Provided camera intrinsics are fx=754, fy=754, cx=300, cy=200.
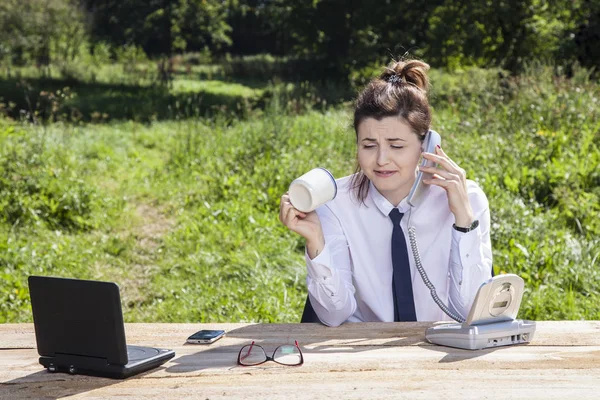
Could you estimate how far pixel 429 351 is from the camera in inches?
79.8


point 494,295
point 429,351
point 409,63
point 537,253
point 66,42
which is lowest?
point 537,253

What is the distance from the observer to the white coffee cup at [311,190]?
220 centimetres

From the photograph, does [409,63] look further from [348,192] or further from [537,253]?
[537,253]

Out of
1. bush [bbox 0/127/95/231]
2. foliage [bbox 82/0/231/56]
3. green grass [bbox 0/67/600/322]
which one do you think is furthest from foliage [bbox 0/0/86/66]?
bush [bbox 0/127/95/231]

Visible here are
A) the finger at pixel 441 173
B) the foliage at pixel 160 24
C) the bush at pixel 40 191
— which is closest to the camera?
the finger at pixel 441 173

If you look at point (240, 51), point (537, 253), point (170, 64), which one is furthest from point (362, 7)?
point (537, 253)

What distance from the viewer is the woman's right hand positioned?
2.29 m

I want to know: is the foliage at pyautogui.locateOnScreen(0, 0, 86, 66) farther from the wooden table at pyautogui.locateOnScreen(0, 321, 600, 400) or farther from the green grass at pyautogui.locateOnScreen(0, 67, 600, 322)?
the wooden table at pyautogui.locateOnScreen(0, 321, 600, 400)

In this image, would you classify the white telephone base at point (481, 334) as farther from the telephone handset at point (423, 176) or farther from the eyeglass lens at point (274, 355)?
the telephone handset at point (423, 176)

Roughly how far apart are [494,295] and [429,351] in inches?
9.4

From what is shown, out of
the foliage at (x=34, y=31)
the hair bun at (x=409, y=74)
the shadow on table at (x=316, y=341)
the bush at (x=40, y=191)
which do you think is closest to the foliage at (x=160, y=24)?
the foliage at (x=34, y=31)

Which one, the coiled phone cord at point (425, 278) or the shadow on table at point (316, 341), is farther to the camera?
the coiled phone cord at point (425, 278)

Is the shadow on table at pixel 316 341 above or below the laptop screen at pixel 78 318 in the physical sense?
below

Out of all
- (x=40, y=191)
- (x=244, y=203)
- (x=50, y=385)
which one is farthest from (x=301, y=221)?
(x=40, y=191)
